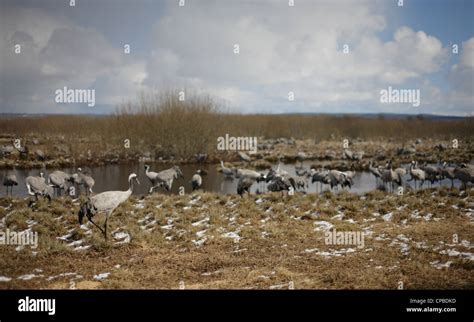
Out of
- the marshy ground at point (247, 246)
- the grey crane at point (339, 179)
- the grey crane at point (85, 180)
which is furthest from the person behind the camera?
the grey crane at point (339, 179)

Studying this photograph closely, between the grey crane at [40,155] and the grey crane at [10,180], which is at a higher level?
the grey crane at [40,155]

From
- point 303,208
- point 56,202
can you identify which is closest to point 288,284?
point 303,208

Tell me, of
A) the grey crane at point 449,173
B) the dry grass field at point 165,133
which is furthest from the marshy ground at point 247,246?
the dry grass field at point 165,133

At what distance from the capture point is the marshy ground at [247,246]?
22.7 feet

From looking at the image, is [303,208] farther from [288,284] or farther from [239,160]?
[239,160]

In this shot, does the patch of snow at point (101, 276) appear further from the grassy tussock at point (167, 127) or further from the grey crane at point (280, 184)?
the grey crane at point (280, 184)

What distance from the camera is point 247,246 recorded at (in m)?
8.31

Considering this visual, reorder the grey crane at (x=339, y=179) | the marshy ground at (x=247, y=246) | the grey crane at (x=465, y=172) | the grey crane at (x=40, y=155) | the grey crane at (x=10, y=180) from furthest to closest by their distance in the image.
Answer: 1. the grey crane at (x=339, y=179)
2. the grey crane at (x=40, y=155)
3. the grey crane at (x=465, y=172)
4. the grey crane at (x=10, y=180)
5. the marshy ground at (x=247, y=246)

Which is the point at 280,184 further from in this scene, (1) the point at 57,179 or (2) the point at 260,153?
(2) the point at 260,153

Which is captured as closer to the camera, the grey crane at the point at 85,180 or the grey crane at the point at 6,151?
the grey crane at the point at 6,151

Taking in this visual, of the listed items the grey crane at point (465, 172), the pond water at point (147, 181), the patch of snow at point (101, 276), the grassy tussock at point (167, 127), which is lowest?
the patch of snow at point (101, 276)

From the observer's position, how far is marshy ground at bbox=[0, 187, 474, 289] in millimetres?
6930

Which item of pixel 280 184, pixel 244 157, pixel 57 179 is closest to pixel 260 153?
pixel 244 157
